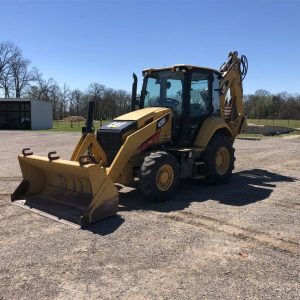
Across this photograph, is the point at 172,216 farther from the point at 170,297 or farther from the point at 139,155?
the point at 170,297

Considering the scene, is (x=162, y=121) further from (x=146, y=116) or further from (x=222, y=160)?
(x=222, y=160)

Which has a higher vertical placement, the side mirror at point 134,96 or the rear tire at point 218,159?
the side mirror at point 134,96

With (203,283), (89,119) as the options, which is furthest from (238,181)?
(203,283)

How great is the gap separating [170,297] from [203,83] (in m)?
6.02

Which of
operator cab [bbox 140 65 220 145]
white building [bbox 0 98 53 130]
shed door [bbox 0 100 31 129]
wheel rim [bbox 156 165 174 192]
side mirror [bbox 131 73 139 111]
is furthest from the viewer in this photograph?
shed door [bbox 0 100 31 129]

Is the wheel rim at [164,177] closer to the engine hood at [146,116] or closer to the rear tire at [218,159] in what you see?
the engine hood at [146,116]

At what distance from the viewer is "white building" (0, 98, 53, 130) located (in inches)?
1687

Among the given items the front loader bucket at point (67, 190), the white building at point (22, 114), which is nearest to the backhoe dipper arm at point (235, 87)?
the front loader bucket at point (67, 190)

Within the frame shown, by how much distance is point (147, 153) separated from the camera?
26.3 ft

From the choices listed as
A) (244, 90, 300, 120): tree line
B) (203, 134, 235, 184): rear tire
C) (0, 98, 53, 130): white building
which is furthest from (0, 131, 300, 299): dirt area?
(244, 90, 300, 120): tree line

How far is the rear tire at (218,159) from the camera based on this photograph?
29.6ft

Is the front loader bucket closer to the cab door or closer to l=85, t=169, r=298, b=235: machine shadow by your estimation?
l=85, t=169, r=298, b=235: machine shadow

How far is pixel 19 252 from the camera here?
5250 mm

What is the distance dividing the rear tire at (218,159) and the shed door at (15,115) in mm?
36120
